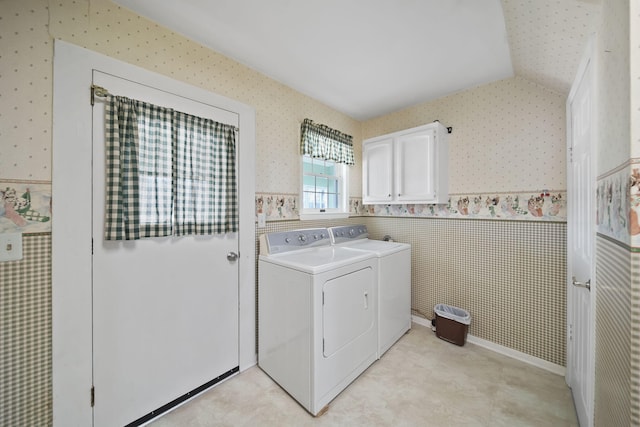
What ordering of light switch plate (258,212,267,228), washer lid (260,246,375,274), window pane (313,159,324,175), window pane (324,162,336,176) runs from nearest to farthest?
washer lid (260,246,375,274) < light switch plate (258,212,267,228) < window pane (313,159,324,175) < window pane (324,162,336,176)

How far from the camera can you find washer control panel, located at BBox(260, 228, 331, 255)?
204 cm

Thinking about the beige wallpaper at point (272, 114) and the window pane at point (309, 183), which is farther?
the window pane at point (309, 183)

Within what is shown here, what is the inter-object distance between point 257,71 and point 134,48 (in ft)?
2.92

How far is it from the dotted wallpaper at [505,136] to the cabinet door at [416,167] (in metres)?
0.27

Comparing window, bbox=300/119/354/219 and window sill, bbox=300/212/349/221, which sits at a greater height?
window, bbox=300/119/354/219

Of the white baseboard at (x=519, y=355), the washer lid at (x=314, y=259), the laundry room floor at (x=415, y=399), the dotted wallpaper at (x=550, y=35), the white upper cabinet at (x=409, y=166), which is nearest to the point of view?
the dotted wallpaper at (x=550, y=35)

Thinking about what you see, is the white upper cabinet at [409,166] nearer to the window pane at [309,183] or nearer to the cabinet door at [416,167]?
the cabinet door at [416,167]

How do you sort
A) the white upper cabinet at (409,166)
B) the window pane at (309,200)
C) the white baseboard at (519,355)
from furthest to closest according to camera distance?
1. the window pane at (309,200)
2. the white upper cabinet at (409,166)
3. the white baseboard at (519,355)

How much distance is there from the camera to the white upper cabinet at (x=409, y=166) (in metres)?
2.43

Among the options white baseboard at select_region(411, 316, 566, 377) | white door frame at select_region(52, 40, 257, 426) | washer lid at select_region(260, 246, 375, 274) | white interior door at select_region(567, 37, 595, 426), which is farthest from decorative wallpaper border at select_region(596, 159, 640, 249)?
white door frame at select_region(52, 40, 257, 426)

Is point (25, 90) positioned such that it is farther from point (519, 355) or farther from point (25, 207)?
point (519, 355)

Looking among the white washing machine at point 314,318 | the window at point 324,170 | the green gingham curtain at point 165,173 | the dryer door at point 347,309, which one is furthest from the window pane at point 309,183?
the dryer door at point 347,309

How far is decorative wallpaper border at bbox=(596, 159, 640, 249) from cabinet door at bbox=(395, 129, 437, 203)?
1.44 metres

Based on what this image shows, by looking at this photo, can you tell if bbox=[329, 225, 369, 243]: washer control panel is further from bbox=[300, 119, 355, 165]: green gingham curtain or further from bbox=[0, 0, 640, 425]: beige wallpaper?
bbox=[300, 119, 355, 165]: green gingham curtain
